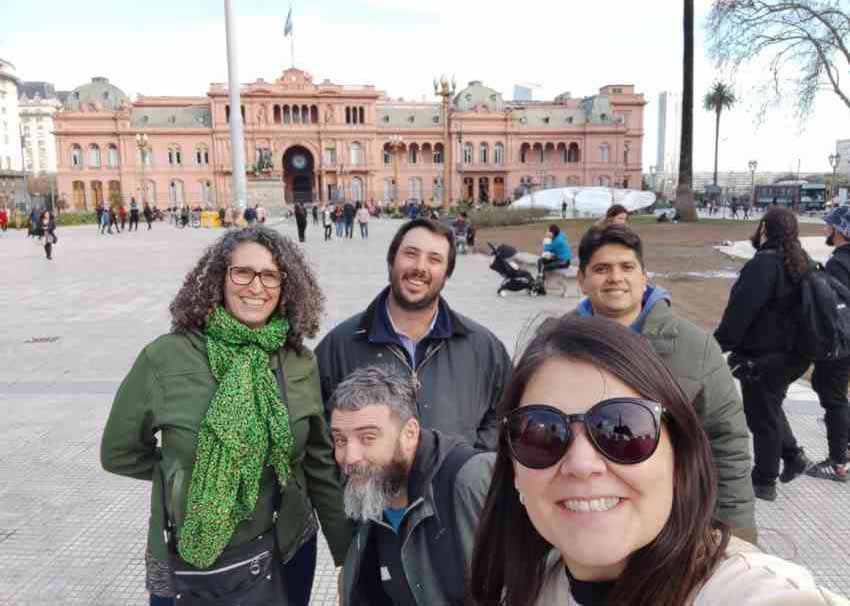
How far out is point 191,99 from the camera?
67312 millimetres

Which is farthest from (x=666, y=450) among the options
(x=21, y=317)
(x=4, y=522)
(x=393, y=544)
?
(x=21, y=317)

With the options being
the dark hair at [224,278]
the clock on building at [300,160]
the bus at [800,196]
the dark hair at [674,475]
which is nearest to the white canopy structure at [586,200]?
the bus at [800,196]

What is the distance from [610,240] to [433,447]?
122 centimetres

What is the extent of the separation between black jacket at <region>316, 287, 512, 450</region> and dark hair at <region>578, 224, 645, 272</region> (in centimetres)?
54

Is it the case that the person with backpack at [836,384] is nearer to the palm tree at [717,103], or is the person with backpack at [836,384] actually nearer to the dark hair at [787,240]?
the dark hair at [787,240]

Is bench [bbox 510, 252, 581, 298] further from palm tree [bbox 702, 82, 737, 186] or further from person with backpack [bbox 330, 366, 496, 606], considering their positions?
palm tree [bbox 702, 82, 737, 186]

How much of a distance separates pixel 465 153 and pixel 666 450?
6998 cm

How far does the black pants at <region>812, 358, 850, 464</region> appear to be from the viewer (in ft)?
13.5

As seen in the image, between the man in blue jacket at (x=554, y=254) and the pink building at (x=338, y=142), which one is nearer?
the man in blue jacket at (x=554, y=254)

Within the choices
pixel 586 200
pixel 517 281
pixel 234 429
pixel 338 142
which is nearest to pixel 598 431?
pixel 234 429

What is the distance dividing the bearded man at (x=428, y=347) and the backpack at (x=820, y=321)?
2144mm

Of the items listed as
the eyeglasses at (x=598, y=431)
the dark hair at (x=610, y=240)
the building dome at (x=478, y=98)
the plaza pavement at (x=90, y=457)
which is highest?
the building dome at (x=478, y=98)

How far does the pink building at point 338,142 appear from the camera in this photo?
211ft

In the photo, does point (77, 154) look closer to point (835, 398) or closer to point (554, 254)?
point (554, 254)
